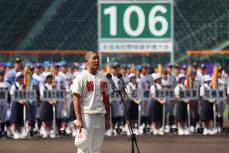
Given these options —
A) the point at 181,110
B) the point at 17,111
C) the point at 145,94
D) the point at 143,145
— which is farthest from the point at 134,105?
the point at 143,145

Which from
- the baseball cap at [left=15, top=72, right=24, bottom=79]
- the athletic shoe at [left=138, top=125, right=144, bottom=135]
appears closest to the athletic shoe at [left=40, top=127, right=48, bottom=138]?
the baseball cap at [left=15, top=72, right=24, bottom=79]

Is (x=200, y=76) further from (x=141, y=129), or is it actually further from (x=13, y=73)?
(x=13, y=73)

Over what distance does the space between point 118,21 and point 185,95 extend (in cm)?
263

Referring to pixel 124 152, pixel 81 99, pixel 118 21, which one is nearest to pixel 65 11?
pixel 118 21

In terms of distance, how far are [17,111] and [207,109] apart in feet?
16.2

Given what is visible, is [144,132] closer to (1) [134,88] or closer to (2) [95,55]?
(1) [134,88]

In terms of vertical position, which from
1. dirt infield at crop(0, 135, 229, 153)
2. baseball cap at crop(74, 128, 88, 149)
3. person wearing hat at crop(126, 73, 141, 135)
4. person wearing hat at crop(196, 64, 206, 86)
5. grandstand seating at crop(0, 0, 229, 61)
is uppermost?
grandstand seating at crop(0, 0, 229, 61)

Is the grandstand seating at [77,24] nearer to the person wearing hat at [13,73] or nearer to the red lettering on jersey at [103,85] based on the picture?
the person wearing hat at [13,73]

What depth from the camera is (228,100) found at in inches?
935

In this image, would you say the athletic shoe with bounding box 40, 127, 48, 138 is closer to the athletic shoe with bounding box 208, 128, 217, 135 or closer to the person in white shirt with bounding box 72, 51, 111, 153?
the athletic shoe with bounding box 208, 128, 217, 135

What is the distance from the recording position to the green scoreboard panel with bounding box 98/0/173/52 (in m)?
23.5

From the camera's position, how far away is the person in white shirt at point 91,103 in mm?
11234

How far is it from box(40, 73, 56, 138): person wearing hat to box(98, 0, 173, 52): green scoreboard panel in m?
1.91

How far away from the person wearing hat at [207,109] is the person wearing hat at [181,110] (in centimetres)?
44
